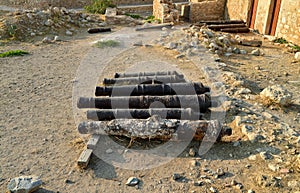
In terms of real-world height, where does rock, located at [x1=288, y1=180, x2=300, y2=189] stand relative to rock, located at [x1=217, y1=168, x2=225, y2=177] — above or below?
Answer: above

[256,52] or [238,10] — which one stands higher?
[238,10]

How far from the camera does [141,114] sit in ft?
17.0

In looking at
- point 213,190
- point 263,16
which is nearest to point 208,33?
point 263,16

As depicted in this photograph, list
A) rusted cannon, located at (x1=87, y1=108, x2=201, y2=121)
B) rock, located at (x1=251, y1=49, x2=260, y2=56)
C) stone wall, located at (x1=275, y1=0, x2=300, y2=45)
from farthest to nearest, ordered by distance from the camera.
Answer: stone wall, located at (x1=275, y1=0, x2=300, y2=45) → rock, located at (x1=251, y1=49, x2=260, y2=56) → rusted cannon, located at (x1=87, y1=108, x2=201, y2=121)

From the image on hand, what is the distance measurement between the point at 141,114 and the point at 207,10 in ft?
41.2

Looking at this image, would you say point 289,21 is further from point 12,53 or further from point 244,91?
point 12,53

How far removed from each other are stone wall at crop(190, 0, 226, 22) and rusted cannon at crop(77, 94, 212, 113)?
11.2 m

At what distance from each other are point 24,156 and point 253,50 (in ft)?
26.6

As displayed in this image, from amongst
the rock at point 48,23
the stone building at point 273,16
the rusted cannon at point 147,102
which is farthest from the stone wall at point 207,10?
the rusted cannon at point 147,102

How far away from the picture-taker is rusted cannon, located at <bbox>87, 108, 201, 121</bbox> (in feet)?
16.8

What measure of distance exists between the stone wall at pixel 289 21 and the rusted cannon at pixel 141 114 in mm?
7196

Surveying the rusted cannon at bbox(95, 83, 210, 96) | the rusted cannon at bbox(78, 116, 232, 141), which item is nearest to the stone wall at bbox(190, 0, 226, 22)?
the rusted cannon at bbox(95, 83, 210, 96)

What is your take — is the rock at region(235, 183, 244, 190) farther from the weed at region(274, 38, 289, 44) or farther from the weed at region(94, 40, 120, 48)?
the weed at region(274, 38, 289, 44)

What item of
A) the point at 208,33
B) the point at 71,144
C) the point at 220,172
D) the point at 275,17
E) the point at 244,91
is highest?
the point at 275,17
